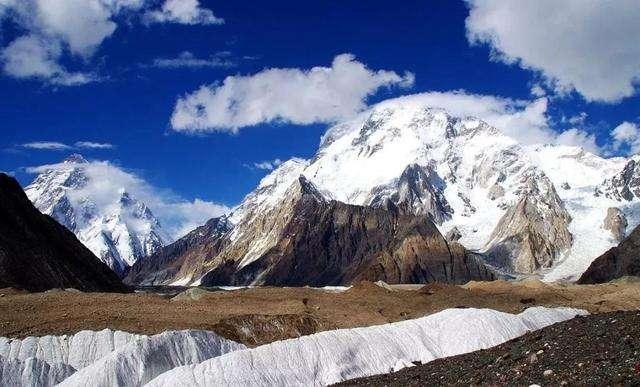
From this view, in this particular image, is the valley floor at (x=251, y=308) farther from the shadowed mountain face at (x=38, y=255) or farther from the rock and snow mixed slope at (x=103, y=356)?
the shadowed mountain face at (x=38, y=255)

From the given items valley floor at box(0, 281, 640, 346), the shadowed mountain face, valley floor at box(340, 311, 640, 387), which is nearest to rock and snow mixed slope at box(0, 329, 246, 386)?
valley floor at box(0, 281, 640, 346)

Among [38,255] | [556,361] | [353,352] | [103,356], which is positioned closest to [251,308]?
[103,356]

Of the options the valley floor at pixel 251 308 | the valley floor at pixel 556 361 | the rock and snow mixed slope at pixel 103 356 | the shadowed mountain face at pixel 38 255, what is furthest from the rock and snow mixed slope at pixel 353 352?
the shadowed mountain face at pixel 38 255

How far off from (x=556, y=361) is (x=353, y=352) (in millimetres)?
16855

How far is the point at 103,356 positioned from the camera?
4344 centimetres

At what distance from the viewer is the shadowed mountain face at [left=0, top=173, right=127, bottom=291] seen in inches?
3903

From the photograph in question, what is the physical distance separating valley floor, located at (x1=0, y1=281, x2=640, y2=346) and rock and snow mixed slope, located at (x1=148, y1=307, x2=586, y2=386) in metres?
14.3

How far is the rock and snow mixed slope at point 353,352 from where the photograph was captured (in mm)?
32688

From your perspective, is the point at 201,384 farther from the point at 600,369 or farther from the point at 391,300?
the point at 391,300

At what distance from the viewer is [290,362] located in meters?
36.2

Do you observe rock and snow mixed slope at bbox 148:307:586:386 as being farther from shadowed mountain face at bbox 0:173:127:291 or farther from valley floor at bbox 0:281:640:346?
shadowed mountain face at bbox 0:173:127:291

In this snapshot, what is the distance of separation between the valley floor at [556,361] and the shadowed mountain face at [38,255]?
253 ft

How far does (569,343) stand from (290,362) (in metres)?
15.3

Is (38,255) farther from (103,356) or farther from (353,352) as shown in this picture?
(353,352)
